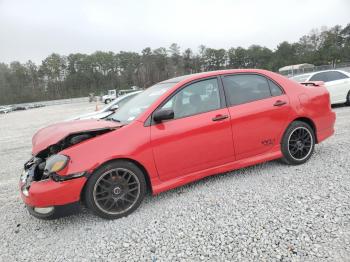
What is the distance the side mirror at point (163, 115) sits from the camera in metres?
3.28

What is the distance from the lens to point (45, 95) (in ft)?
300

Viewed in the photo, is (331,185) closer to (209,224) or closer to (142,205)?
(209,224)

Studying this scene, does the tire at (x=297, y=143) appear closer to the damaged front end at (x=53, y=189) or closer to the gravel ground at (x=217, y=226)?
the gravel ground at (x=217, y=226)

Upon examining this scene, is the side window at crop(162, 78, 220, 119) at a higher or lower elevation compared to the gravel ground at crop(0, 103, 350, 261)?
higher

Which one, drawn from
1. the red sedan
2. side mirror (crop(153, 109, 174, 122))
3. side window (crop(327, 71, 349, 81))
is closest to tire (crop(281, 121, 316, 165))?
the red sedan

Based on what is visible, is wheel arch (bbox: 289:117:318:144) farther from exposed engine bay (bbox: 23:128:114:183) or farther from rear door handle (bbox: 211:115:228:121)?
A: exposed engine bay (bbox: 23:128:114:183)

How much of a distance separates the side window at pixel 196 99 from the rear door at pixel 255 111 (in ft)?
0.66

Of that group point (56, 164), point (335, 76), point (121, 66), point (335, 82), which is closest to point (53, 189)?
point (56, 164)

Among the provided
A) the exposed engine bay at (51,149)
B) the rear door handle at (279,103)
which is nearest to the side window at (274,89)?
the rear door handle at (279,103)

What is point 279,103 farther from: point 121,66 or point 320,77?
point 121,66

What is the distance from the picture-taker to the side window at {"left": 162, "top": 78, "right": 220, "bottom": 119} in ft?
11.6

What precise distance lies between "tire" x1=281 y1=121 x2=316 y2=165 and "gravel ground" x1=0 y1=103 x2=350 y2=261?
0.21 meters

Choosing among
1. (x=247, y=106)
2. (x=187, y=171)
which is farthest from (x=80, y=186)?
(x=247, y=106)

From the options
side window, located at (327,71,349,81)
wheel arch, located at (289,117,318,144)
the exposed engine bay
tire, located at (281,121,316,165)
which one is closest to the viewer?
the exposed engine bay
